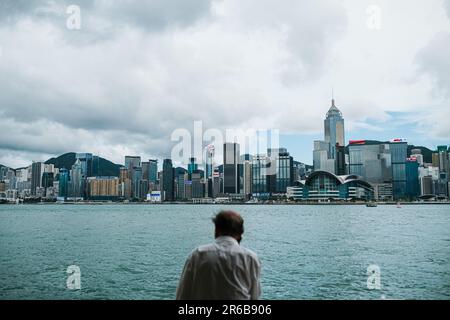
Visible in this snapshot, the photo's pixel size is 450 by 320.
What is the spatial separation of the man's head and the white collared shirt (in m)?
0.04

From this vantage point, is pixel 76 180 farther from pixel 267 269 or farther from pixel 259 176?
pixel 267 269

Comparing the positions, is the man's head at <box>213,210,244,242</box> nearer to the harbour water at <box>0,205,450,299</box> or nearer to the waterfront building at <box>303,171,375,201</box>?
the harbour water at <box>0,205,450,299</box>

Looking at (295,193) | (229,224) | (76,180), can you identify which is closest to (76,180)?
(76,180)

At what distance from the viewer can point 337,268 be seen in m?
16.2

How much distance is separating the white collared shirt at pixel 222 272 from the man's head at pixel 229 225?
4cm

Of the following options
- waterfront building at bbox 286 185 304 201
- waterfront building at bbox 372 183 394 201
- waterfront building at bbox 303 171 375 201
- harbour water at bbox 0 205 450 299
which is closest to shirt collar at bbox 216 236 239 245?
harbour water at bbox 0 205 450 299

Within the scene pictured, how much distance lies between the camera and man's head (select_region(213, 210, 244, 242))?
278cm
